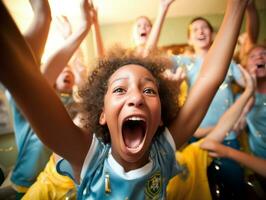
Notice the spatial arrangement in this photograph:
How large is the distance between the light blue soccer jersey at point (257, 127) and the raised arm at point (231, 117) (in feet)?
0.09

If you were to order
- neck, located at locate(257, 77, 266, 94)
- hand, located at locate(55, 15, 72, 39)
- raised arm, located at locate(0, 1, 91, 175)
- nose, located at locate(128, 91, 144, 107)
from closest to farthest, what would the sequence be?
raised arm, located at locate(0, 1, 91, 175)
nose, located at locate(128, 91, 144, 107)
hand, located at locate(55, 15, 72, 39)
neck, located at locate(257, 77, 266, 94)

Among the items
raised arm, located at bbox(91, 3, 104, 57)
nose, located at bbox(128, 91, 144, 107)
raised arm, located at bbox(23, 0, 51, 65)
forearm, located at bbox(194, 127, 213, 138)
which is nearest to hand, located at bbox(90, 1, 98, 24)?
raised arm, located at bbox(91, 3, 104, 57)

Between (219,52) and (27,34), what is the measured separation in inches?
11.5

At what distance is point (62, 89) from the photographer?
47 centimetres

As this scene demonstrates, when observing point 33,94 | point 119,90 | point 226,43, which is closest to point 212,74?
point 226,43

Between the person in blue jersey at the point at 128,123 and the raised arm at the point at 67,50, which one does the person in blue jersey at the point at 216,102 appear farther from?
the raised arm at the point at 67,50

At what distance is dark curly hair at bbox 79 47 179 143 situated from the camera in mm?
395

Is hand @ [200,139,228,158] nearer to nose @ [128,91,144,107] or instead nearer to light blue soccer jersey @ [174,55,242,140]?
light blue soccer jersey @ [174,55,242,140]

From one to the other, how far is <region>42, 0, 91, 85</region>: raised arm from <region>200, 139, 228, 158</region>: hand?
0.31 m

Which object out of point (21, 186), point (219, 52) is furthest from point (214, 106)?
point (21, 186)

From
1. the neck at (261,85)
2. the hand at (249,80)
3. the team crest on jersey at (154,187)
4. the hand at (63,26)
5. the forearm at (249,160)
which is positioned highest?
the hand at (63,26)

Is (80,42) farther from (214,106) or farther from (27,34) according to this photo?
(214,106)

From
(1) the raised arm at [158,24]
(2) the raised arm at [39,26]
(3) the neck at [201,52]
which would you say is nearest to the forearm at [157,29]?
(1) the raised arm at [158,24]

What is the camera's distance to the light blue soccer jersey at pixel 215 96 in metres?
0.49
